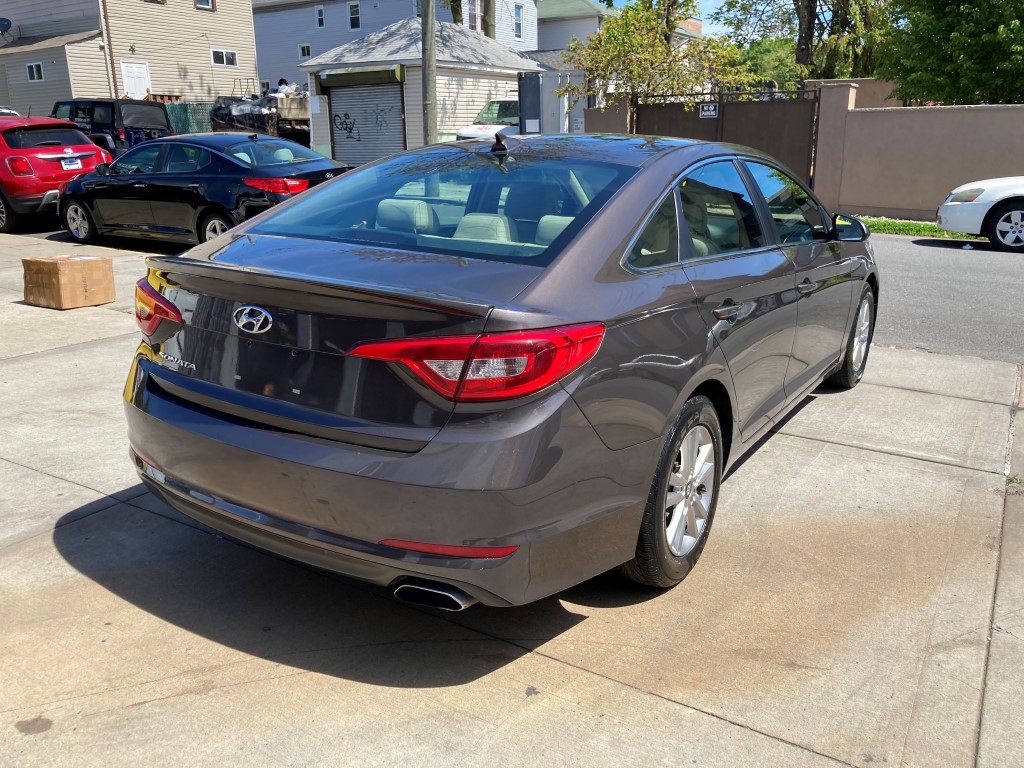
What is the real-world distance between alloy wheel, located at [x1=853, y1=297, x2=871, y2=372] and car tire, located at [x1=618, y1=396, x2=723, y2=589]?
275cm

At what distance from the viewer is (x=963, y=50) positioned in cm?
1950

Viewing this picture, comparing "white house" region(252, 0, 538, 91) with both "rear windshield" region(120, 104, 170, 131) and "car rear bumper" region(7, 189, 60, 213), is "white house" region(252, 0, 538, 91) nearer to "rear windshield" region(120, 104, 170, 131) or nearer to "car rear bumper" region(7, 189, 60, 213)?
"rear windshield" region(120, 104, 170, 131)

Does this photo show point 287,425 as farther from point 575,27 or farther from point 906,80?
point 575,27

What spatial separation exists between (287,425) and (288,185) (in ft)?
28.1

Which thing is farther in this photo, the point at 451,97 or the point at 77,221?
the point at 451,97

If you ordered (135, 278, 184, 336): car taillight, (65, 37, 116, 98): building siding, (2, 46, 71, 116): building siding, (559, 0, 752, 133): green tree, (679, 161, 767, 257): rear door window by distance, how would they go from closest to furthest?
(135, 278, 184, 336): car taillight < (679, 161, 767, 257): rear door window < (559, 0, 752, 133): green tree < (65, 37, 116, 98): building siding < (2, 46, 71, 116): building siding

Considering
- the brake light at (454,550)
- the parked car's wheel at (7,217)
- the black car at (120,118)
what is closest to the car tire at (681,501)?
the brake light at (454,550)

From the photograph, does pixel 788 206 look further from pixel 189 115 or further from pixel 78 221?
pixel 189 115

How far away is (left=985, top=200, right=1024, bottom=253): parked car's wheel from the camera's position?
12.9m

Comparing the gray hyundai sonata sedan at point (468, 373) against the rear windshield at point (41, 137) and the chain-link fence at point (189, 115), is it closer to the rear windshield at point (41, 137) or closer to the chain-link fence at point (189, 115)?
the rear windshield at point (41, 137)

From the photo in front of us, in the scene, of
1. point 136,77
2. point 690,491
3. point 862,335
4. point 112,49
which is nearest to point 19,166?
point 862,335

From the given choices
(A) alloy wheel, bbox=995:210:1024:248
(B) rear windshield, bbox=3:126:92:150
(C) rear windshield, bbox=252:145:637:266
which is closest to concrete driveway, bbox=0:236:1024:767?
(C) rear windshield, bbox=252:145:637:266

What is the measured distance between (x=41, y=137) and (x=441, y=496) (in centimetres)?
1349

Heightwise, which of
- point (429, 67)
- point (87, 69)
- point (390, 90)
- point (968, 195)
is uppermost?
point (87, 69)
